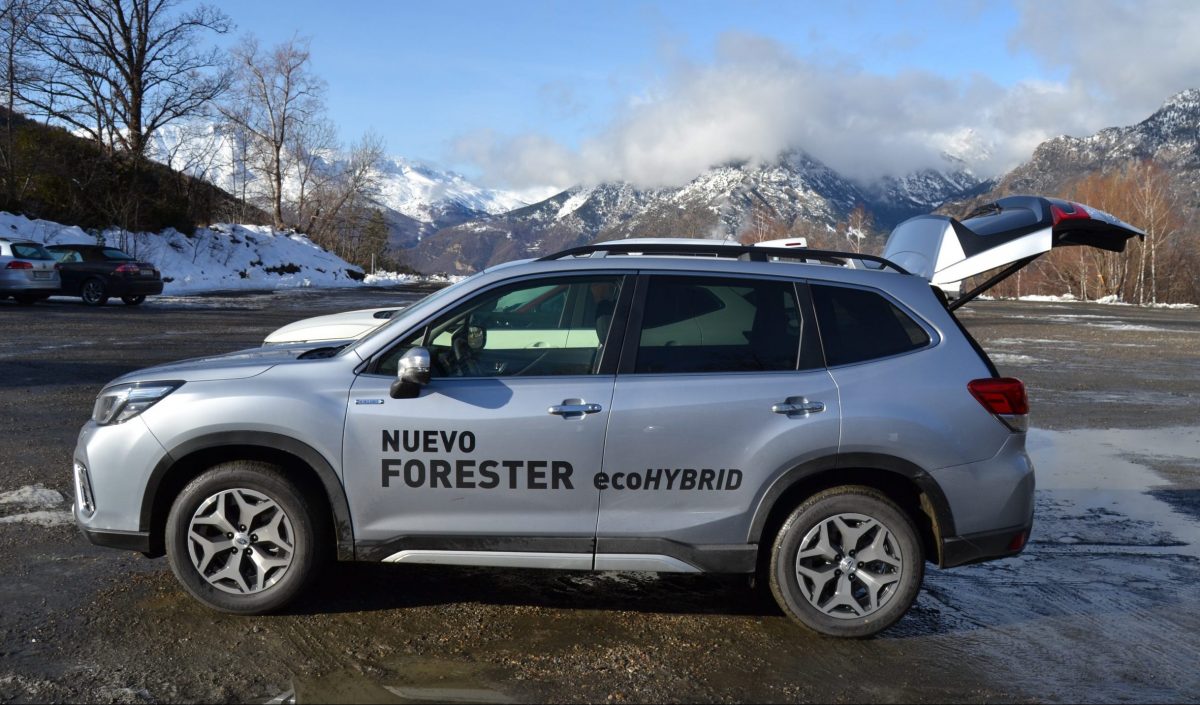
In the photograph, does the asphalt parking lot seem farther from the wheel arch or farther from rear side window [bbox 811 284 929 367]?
rear side window [bbox 811 284 929 367]

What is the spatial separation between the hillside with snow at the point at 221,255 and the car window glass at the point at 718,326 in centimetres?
3133

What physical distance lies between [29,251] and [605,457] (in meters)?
22.8

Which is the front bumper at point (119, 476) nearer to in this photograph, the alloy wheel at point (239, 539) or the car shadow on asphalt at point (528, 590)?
the alloy wheel at point (239, 539)

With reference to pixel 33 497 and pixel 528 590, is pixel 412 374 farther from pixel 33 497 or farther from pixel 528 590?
pixel 33 497

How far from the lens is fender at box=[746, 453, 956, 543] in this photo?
446 cm

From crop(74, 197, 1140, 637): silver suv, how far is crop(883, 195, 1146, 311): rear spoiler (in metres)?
0.80

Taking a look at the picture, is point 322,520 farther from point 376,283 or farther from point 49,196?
point 376,283

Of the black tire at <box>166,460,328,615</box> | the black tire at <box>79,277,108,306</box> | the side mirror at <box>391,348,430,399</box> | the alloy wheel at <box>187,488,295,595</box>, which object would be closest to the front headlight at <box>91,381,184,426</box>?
the black tire at <box>166,460,328,615</box>

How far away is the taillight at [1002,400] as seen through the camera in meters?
4.53

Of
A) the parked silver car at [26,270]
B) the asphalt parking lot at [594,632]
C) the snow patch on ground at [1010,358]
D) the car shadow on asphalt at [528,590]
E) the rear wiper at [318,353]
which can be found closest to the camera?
the asphalt parking lot at [594,632]

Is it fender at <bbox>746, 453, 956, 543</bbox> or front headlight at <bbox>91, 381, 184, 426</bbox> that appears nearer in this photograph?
fender at <bbox>746, 453, 956, 543</bbox>

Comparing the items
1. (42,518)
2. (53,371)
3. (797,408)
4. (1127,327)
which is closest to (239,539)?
(42,518)

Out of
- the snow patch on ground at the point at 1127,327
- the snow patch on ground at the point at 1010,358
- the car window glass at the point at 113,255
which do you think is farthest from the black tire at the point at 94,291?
the snow patch on ground at the point at 1127,327

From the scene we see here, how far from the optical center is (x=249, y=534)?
A: 14.9 feet
